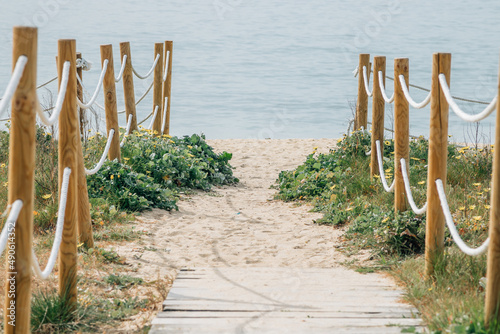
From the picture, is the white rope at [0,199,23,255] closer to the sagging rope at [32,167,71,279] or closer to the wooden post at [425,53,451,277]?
the sagging rope at [32,167,71,279]

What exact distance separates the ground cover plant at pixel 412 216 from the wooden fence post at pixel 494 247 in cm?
11

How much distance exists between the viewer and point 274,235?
6.73 metres

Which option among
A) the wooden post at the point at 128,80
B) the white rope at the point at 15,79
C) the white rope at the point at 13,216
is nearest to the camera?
the white rope at the point at 15,79

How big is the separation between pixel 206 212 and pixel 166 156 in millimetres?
1348

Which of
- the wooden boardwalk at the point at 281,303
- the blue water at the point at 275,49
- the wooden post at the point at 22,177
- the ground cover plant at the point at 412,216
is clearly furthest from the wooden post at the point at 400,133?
the blue water at the point at 275,49

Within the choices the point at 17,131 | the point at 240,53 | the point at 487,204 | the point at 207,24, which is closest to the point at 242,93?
the point at 240,53

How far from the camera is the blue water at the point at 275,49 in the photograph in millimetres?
29656

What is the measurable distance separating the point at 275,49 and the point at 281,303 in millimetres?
45520

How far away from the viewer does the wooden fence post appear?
3.05m

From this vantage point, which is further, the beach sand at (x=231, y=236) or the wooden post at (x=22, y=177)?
the beach sand at (x=231, y=236)

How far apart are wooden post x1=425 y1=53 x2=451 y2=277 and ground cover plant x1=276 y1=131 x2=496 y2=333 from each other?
0.12 metres

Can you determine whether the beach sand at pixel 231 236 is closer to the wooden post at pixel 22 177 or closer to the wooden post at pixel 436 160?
the wooden post at pixel 22 177

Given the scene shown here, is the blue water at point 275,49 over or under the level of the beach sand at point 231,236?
over

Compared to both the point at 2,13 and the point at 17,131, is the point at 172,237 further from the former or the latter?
the point at 2,13
